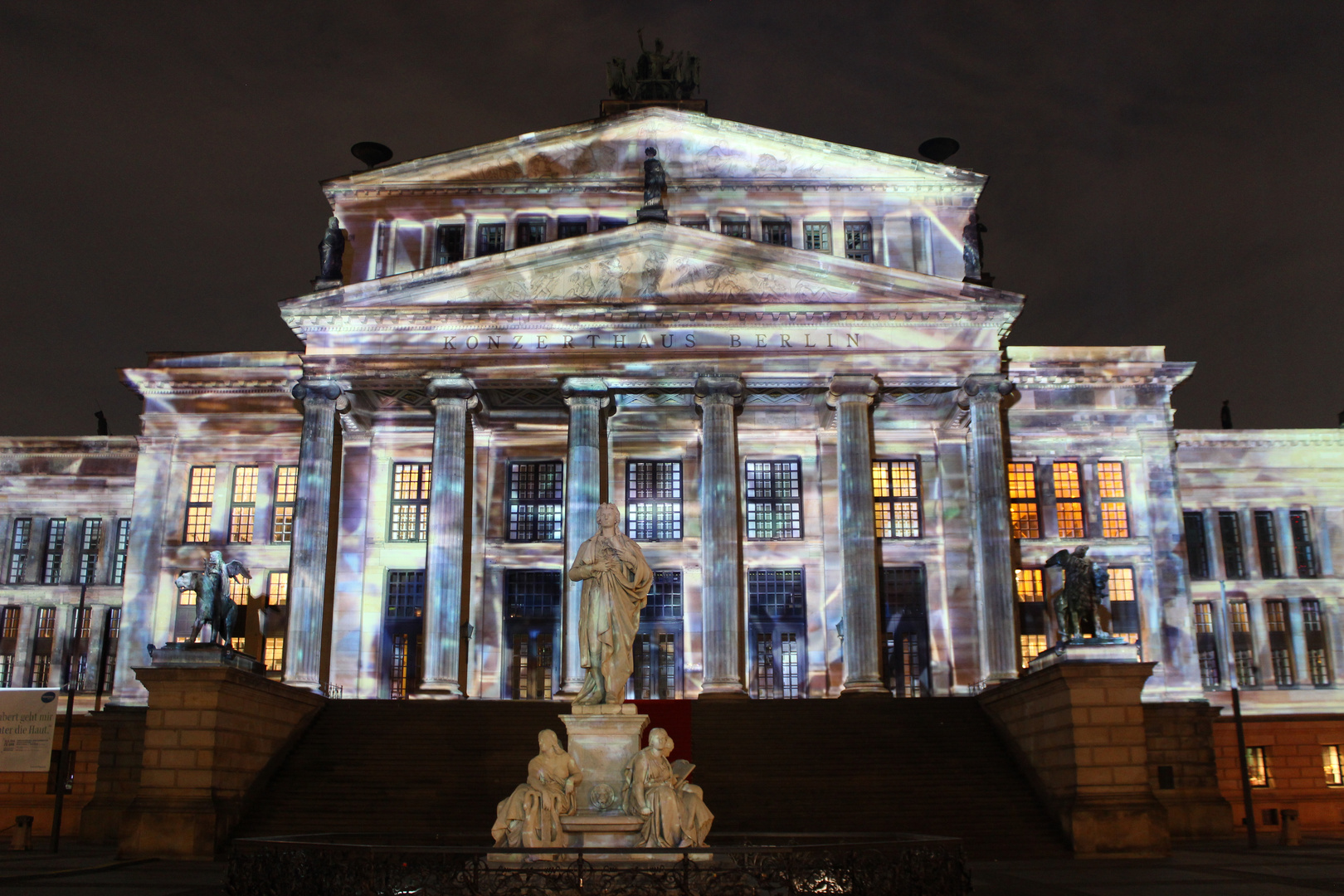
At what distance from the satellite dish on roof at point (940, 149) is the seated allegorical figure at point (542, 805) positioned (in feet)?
Answer: 115

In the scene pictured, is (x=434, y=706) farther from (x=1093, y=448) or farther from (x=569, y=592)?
(x=1093, y=448)

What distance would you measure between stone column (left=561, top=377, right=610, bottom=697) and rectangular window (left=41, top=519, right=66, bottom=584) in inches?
897

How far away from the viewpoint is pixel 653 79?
47.8 metres

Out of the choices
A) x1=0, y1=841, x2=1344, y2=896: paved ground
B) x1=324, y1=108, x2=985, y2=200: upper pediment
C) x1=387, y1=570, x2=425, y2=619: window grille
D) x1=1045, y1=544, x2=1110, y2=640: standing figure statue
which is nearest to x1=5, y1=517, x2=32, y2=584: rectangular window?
x1=387, y1=570, x2=425, y2=619: window grille

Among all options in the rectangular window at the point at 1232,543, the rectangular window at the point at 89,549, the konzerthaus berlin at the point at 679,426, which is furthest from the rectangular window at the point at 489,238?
the rectangular window at the point at 1232,543

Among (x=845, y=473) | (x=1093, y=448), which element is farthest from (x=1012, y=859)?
(x=1093, y=448)

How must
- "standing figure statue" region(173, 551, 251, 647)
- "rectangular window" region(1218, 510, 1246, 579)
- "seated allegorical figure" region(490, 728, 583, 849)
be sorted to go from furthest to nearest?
1. "rectangular window" region(1218, 510, 1246, 579)
2. "standing figure statue" region(173, 551, 251, 647)
3. "seated allegorical figure" region(490, 728, 583, 849)

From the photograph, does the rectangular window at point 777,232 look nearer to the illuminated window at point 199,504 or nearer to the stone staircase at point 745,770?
the stone staircase at point 745,770

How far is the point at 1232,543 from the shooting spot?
4847cm

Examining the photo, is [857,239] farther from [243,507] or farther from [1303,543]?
[243,507]

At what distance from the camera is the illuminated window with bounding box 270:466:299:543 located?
147 feet

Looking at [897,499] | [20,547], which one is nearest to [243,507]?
[20,547]

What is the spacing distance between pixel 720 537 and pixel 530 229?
14.2 m

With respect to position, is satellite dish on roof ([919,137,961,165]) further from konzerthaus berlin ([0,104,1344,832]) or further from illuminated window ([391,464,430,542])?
illuminated window ([391,464,430,542])
